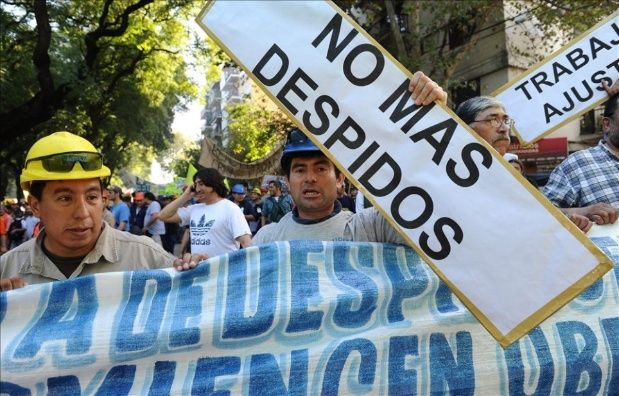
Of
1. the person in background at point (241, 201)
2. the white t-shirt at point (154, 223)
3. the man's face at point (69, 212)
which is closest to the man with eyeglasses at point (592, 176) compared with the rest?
the man's face at point (69, 212)

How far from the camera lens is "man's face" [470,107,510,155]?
284 cm

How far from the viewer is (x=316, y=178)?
2408mm

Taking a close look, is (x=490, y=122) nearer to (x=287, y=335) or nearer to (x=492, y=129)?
(x=492, y=129)

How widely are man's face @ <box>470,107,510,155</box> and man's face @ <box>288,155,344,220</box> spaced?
0.92 metres

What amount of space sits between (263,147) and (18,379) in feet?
101

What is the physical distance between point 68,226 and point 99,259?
0.19 metres

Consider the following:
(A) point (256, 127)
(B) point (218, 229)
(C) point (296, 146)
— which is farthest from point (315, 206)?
(A) point (256, 127)

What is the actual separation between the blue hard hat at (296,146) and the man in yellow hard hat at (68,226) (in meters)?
0.68

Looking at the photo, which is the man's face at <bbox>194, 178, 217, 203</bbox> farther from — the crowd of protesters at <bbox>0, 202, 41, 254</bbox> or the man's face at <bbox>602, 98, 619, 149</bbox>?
the crowd of protesters at <bbox>0, 202, 41, 254</bbox>

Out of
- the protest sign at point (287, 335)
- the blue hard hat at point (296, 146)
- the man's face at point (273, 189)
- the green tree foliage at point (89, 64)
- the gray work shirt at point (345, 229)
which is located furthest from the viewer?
the green tree foliage at point (89, 64)

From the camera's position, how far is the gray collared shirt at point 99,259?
7.06ft

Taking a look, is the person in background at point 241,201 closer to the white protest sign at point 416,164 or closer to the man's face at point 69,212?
the man's face at point 69,212

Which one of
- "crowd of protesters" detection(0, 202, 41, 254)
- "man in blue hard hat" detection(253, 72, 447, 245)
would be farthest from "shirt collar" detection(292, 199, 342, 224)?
"crowd of protesters" detection(0, 202, 41, 254)

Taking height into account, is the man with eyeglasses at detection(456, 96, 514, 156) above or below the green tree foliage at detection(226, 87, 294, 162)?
below
